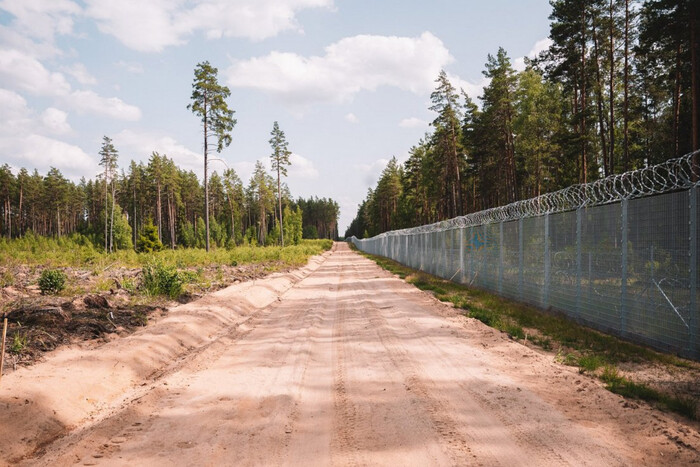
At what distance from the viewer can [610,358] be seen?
611 cm

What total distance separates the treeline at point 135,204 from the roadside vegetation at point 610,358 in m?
59.5

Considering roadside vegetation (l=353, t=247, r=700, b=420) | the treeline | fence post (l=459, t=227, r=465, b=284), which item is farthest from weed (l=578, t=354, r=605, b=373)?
the treeline

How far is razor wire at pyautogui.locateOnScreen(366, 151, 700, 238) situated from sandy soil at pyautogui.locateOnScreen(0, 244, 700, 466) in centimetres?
303

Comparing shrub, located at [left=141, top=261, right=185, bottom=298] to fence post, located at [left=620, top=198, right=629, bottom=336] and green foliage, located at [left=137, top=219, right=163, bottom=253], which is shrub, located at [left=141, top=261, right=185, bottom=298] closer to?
fence post, located at [left=620, top=198, right=629, bottom=336]

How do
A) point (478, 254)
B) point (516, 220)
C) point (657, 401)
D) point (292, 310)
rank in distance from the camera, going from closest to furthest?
1. point (657, 401)
2. point (292, 310)
3. point (516, 220)
4. point (478, 254)

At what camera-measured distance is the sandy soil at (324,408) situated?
11.0 ft

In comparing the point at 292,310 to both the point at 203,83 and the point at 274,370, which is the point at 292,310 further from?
the point at 203,83

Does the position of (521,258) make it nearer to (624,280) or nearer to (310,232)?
(624,280)

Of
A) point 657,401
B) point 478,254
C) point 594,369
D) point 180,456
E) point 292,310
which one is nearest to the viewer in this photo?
point 180,456

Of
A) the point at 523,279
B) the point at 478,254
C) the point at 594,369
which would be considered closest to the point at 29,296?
the point at 594,369

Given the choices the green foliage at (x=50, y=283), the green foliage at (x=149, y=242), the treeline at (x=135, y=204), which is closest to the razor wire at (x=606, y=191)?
the green foliage at (x=50, y=283)

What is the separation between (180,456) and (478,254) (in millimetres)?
13913

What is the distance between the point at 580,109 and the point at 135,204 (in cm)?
7378

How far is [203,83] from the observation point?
35.0m
